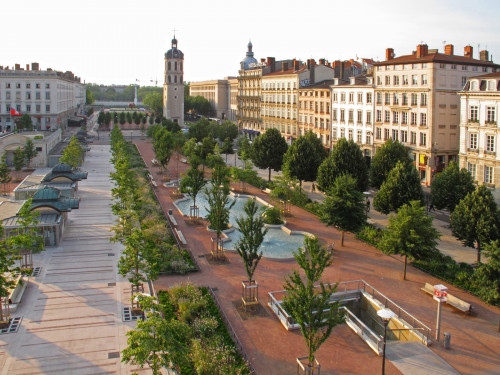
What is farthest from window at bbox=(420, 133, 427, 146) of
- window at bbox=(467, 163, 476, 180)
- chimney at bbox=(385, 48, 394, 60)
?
chimney at bbox=(385, 48, 394, 60)

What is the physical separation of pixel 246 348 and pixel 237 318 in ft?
9.68

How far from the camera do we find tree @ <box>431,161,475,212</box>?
40.1 metres

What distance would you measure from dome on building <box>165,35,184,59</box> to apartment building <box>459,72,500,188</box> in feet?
319

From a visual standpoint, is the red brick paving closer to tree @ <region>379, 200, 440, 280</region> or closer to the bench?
the bench

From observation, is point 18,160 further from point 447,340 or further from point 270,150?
point 447,340

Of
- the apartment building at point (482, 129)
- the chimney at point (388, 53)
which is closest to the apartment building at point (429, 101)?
the chimney at point (388, 53)

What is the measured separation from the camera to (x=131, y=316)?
24484 millimetres

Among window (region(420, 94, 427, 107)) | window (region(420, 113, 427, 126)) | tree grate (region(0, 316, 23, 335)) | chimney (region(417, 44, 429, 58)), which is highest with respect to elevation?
chimney (region(417, 44, 429, 58))

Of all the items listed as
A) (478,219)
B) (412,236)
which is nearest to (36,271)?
(412,236)

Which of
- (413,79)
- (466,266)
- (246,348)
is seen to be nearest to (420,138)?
(413,79)

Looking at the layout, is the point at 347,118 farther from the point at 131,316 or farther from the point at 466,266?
the point at 131,316

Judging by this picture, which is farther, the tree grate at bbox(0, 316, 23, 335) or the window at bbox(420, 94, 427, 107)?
the window at bbox(420, 94, 427, 107)

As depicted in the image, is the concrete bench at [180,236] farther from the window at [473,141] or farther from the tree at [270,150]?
the window at [473,141]

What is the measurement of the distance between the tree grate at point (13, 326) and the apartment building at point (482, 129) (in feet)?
133
